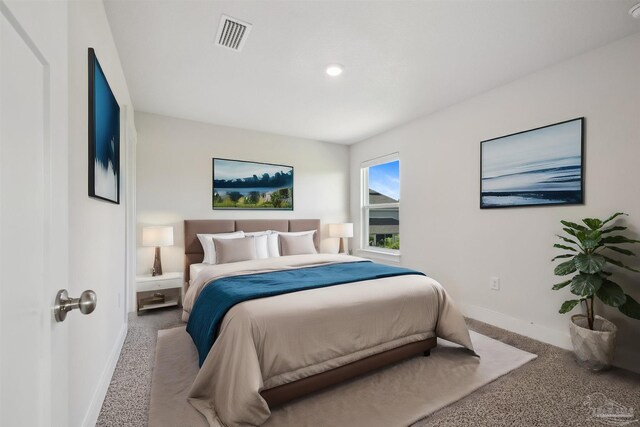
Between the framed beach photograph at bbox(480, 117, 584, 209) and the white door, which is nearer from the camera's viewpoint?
the white door

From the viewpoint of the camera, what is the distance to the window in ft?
15.0

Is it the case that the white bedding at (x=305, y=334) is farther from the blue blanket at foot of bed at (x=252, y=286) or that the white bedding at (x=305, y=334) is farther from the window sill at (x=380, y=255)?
the window sill at (x=380, y=255)

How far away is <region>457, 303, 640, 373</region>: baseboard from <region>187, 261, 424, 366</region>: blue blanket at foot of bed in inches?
46.9

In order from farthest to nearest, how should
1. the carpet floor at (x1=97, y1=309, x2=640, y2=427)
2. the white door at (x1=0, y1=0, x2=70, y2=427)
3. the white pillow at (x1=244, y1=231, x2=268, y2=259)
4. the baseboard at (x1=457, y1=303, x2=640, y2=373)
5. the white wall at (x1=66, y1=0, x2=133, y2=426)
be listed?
the white pillow at (x1=244, y1=231, x2=268, y2=259) < the baseboard at (x1=457, y1=303, x2=640, y2=373) < the carpet floor at (x1=97, y1=309, x2=640, y2=427) < the white wall at (x1=66, y1=0, x2=133, y2=426) < the white door at (x1=0, y1=0, x2=70, y2=427)

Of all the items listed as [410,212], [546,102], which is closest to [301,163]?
[410,212]

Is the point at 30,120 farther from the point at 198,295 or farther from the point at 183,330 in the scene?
the point at 183,330

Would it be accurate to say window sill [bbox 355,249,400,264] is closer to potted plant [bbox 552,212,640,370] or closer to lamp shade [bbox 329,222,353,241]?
lamp shade [bbox 329,222,353,241]

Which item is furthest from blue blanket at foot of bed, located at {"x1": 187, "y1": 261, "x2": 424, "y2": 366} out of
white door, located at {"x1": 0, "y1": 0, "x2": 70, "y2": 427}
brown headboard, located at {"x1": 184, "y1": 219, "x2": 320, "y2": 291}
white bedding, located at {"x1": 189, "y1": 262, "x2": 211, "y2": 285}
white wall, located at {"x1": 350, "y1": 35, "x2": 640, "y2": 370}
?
brown headboard, located at {"x1": 184, "y1": 219, "x2": 320, "y2": 291}

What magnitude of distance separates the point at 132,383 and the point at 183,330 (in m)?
0.95

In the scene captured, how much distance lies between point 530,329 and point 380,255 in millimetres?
2174

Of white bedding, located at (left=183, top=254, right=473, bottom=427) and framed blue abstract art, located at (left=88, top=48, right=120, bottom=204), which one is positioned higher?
framed blue abstract art, located at (left=88, top=48, right=120, bottom=204)

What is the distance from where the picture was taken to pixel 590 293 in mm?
2074

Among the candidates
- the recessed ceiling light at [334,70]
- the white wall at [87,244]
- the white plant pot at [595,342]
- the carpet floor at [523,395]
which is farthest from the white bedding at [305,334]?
the recessed ceiling light at [334,70]

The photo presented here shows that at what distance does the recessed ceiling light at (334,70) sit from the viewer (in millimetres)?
2612
